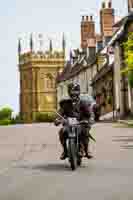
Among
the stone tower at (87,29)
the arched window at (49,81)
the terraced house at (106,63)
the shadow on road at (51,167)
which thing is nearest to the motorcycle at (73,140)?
the shadow on road at (51,167)

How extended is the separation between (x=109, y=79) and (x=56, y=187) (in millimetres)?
69394

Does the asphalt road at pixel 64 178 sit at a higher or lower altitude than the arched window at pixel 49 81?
lower

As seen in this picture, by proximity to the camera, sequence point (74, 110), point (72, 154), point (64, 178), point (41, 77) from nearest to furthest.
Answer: point (64, 178) → point (72, 154) → point (74, 110) → point (41, 77)

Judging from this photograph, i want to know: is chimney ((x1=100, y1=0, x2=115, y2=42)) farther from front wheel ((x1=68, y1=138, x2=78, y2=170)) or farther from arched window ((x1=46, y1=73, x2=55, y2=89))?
front wheel ((x1=68, y1=138, x2=78, y2=170))

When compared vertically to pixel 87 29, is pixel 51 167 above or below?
below

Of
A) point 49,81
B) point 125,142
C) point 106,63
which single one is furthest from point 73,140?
point 49,81

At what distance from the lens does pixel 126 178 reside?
41.7 ft

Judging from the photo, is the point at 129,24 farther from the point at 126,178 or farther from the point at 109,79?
the point at 126,178

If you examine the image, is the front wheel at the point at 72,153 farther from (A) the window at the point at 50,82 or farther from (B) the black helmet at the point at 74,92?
(A) the window at the point at 50,82

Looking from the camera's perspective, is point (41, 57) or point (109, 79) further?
point (41, 57)

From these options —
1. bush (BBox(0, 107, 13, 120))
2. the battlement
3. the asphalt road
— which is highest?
the battlement

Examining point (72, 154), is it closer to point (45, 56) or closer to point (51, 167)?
point (51, 167)

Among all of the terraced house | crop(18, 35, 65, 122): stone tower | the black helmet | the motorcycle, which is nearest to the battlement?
crop(18, 35, 65, 122): stone tower

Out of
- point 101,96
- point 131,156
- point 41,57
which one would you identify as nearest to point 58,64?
point 41,57
